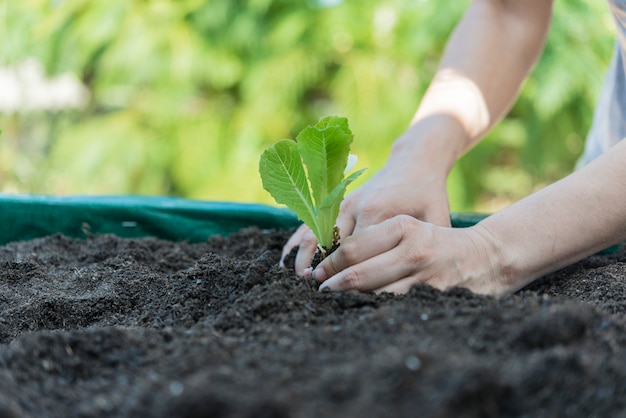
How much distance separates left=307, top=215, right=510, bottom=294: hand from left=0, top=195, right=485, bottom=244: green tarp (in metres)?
0.65

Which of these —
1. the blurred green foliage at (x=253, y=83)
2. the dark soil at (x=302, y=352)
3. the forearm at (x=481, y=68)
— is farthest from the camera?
the blurred green foliage at (x=253, y=83)

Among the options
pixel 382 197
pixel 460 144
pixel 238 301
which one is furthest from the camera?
pixel 460 144

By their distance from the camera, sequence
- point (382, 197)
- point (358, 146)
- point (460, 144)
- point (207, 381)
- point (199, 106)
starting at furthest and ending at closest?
point (199, 106)
point (358, 146)
point (460, 144)
point (382, 197)
point (207, 381)

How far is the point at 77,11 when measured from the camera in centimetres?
387

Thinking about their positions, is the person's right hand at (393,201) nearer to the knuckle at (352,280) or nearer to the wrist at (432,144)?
the wrist at (432,144)

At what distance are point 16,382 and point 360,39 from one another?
3320mm

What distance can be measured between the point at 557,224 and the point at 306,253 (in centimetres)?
45

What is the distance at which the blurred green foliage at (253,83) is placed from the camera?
3.66 meters

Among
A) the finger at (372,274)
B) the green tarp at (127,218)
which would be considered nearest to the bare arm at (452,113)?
Result: the finger at (372,274)

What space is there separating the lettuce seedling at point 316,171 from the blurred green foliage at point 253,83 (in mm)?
2539

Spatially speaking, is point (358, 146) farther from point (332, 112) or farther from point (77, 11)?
point (77, 11)

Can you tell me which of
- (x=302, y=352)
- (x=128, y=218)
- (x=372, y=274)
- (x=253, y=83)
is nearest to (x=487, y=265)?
(x=372, y=274)

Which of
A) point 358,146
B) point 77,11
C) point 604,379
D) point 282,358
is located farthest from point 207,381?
point 77,11

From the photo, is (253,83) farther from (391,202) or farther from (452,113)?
(391,202)
